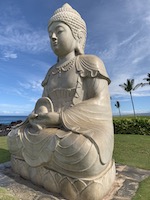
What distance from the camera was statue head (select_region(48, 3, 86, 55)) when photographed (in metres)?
3.77

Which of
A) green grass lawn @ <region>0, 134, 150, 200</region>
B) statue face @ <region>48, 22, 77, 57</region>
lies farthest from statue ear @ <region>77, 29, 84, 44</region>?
green grass lawn @ <region>0, 134, 150, 200</region>

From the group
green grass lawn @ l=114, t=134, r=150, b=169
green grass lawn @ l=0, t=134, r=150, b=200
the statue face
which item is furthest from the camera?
green grass lawn @ l=114, t=134, r=150, b=169

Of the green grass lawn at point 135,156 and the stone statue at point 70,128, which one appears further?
the green grass lawn at point 135,156

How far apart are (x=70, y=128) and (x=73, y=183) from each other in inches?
27.5

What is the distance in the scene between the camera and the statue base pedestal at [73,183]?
8.93 feet

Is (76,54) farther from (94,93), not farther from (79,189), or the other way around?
(79,189)

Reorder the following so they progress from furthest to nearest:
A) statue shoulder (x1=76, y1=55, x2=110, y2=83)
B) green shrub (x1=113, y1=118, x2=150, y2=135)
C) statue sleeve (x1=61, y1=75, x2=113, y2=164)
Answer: green shrub (x1=113, y1=118, x2=150, y2=135), statue shoulder (x1=76, y1=55, x2=110, y2=83), statue sleeve (x1=61, y1=75, x2=113, y2=164)

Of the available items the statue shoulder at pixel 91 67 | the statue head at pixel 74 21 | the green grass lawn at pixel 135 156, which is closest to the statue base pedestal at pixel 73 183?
the green grass lawn at pixel 135 156

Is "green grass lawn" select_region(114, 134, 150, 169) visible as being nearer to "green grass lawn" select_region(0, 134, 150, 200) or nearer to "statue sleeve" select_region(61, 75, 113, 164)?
"green grass lawn" select_region(0, 134, 150, 200)

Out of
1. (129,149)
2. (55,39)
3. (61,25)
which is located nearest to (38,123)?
(55,39)

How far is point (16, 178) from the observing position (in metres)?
3.52

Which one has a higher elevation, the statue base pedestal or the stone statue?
the stone statue

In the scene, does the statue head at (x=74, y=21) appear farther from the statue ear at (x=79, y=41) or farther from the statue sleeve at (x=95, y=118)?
the statue sleeve at (x=95, y=118)

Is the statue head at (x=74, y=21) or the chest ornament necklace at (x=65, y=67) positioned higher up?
the statue head at (x=74, y=21)
